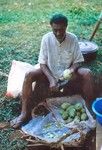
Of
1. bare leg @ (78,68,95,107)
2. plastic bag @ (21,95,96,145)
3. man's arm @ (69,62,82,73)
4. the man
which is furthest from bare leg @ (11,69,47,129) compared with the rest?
bare leg @ (78,68,95,107)

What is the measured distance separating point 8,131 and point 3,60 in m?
2.11

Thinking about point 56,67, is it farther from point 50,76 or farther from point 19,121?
point 19,121

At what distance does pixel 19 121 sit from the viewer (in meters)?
4.45

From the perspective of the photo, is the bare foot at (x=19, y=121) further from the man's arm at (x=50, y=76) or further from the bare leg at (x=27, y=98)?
the man's arm at (x=50, y=76)

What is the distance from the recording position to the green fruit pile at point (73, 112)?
4246 millimetres

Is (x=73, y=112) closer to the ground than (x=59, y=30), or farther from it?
closer to the ground

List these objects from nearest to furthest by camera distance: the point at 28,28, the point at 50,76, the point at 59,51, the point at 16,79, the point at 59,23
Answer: the point at 59,23 < the point at 50,76 < the point at 59,51 < the point at 16,79 < the point at 28,28

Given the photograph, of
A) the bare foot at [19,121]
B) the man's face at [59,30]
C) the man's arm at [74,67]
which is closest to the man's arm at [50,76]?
the man's arm at [74,67]

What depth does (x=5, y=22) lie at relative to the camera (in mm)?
8117

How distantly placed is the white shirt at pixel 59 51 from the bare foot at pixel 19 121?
647 millimetres

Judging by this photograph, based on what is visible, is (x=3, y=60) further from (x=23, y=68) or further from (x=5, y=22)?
(x=5, y=22)

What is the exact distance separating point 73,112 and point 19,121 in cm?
70

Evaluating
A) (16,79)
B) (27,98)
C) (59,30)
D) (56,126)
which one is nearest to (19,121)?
(27,98)

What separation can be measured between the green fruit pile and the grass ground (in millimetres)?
625
